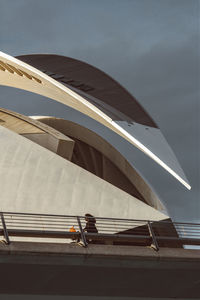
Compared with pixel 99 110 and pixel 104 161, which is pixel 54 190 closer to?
pixel 99 110

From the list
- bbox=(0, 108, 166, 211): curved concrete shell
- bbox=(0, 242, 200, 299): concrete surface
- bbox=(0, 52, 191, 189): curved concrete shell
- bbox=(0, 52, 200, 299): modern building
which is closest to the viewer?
bbox=(0, 242, 200, 299): concrete surface

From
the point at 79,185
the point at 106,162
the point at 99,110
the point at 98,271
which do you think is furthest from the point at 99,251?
the point at 106,162

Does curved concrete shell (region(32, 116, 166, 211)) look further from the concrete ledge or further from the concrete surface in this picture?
the concrete ledge

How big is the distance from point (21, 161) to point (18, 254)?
28.0ft

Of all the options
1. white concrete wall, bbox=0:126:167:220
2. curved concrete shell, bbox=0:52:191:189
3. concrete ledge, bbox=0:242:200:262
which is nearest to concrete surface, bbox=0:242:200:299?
concrete ledge, bbox=0:242:200:262

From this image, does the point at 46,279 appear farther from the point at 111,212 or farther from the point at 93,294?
the point at 111,212

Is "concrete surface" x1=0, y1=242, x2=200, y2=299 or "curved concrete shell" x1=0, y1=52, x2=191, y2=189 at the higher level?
"curved concrete shell" x1=0, y1=52, x2=191, y2=189

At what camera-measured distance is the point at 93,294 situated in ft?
41.5

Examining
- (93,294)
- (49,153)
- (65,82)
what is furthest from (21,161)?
(93,294)

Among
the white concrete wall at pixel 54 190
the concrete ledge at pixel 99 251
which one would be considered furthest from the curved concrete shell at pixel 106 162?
the concrete ledge at pixel 99 251

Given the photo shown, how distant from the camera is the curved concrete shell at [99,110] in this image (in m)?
16.4

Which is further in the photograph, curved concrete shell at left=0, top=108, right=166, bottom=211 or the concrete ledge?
curved concrete shell at left=0, top=108, right=166, bottom=211

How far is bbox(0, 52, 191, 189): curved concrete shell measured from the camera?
16.4 m

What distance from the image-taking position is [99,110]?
56.5ft
